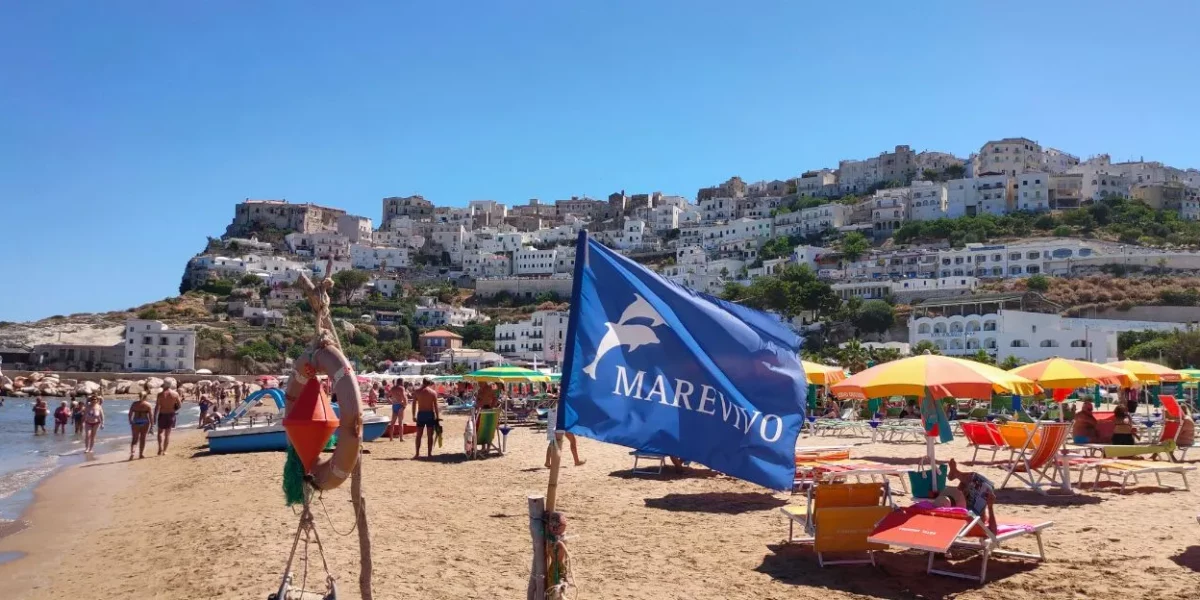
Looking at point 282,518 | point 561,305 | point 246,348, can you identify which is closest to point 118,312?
point 246,348

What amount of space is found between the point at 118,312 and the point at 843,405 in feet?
378

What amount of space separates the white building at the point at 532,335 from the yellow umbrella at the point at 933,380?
235 ft

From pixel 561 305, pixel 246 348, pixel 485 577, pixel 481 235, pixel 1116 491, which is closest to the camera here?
pixel 485 577

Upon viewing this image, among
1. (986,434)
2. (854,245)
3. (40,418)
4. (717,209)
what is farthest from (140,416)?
(717,209)

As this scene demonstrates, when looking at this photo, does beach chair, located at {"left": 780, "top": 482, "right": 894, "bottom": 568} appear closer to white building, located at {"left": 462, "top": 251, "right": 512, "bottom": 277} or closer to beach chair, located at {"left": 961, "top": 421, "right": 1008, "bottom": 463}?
beach chair, located at {"left": 961, "top": 421, "right": 1008, "bottom": 463}

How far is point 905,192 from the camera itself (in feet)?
365

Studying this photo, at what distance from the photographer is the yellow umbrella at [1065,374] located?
14.2 metres

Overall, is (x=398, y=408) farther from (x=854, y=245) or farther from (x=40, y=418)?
(x=854, y=245)

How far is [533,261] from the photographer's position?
122812mm

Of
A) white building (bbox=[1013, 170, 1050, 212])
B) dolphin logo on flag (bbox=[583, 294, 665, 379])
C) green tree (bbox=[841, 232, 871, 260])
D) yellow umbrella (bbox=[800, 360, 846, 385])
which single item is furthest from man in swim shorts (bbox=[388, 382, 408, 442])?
white building (bbox=[1013, 170, 1050, 212])

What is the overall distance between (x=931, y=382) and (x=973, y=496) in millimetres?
2540

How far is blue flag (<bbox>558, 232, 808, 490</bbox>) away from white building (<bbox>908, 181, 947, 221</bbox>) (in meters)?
108

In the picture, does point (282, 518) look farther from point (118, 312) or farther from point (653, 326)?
point (118, 312)

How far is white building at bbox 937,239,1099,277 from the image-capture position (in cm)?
8669
